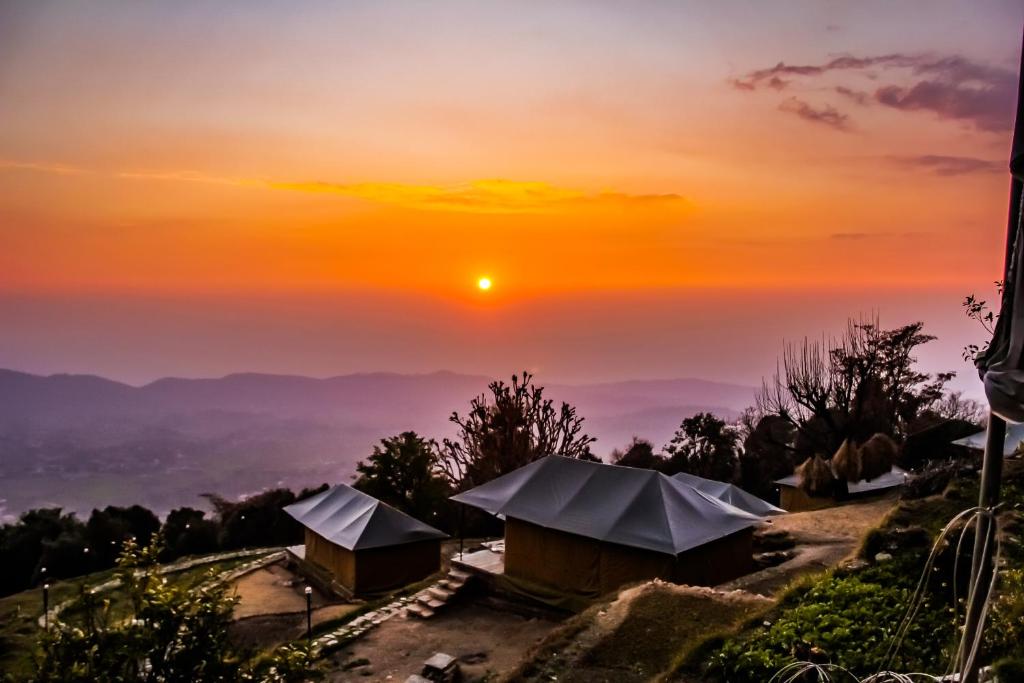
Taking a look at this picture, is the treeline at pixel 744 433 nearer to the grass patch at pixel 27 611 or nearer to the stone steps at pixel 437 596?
the grass patch at pixel 27 611

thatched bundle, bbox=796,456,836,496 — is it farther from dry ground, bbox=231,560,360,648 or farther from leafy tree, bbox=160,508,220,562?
leafy tree, bbox=160,508,220,562

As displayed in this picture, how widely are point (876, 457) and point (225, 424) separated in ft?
389

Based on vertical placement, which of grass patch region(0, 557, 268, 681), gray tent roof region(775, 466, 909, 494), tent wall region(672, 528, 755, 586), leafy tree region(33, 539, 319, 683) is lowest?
grass patch region(0, 557, 268, 681)

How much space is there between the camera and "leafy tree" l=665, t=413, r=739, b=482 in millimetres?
35906

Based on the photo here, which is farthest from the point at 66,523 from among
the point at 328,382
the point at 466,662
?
the point at 328,382

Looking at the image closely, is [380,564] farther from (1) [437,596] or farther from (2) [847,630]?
(2) [847,630]

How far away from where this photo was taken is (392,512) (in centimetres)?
2205

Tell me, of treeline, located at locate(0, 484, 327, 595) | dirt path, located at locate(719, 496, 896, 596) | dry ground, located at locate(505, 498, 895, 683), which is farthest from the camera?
treeline, located at locate(0, 484, 327, 595)

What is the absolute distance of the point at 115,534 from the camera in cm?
3195

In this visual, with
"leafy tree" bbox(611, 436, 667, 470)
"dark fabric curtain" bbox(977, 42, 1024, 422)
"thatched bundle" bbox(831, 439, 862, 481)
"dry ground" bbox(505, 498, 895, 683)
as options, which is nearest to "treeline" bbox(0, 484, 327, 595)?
"leafy tree" bbox(611, 436, 667, 470)

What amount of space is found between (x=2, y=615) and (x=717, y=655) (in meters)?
23.4

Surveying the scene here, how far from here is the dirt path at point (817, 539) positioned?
15023mm

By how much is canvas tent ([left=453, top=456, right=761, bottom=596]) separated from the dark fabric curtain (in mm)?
11896

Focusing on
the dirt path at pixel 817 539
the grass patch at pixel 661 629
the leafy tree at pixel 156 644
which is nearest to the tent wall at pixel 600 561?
the dirt path at pixel 817 539
